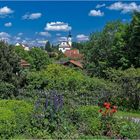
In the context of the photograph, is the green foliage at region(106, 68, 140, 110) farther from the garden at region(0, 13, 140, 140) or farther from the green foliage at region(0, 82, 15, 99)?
the green foliage at region(0, 82, 15, 99)

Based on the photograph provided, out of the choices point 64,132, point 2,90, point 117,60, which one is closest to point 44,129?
point 64,132

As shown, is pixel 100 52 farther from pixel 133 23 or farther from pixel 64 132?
pixel 64 132

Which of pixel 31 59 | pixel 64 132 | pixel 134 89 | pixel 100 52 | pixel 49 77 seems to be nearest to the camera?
pixel 64 132

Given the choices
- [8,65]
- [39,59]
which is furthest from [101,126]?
[39,59]

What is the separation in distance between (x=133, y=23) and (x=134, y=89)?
26963mm

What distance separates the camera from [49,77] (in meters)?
22.5

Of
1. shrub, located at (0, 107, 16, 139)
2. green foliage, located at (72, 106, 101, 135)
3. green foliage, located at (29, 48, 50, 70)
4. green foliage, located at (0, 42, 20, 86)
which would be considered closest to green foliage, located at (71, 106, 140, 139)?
green foliage, located at (72, 106, 101, 135)

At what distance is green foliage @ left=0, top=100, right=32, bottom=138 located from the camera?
31.4 ft

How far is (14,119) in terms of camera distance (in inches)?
393

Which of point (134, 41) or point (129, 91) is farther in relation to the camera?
point (134, 41)

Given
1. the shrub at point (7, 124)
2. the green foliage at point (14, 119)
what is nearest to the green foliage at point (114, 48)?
the green foliage at point (14, 119)

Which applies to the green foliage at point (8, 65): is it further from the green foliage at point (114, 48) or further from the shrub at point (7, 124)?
the shrub at point (7, 124)

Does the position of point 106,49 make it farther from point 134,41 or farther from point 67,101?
point 67,101

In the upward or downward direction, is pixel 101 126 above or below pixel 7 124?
below
